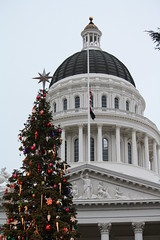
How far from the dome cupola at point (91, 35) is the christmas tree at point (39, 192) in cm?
4472

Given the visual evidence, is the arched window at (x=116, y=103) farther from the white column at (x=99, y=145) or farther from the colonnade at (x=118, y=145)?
the white column at (x=99, y=145)

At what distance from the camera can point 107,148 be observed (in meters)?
49.7

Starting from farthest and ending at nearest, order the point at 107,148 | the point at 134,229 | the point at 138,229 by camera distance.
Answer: the point at 107,148 → the point at 134,229 → the point at 138,229

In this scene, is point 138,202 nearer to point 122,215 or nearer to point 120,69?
point 122,215

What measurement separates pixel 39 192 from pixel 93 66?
40599 millimetres

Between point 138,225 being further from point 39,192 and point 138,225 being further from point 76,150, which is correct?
point 39,192

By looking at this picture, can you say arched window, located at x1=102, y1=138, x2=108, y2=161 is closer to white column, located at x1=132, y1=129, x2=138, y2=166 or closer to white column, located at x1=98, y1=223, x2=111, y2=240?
white column, located at x1=132, y1=129, x2=138, y2=166

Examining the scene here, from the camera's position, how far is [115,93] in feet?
179

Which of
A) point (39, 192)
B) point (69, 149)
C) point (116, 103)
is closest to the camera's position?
point (39, 192)

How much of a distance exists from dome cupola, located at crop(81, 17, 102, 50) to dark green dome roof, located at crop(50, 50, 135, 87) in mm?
3932

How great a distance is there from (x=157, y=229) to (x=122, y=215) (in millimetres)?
4469

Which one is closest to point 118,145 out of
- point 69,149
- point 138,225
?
point 69,149

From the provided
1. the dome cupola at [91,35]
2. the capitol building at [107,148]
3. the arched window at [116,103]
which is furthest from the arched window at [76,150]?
the dome cupola at [91,35]

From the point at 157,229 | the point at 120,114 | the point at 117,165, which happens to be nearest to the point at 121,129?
the point at 120,114
